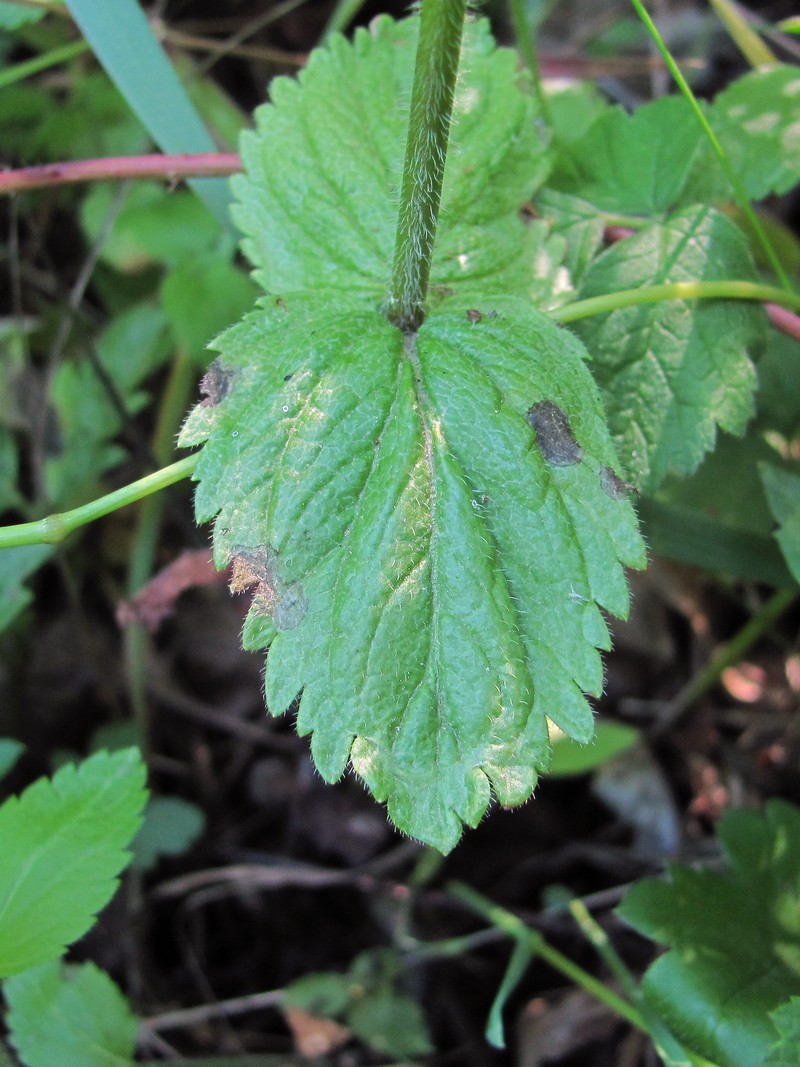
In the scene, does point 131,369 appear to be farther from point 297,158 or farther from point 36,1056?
point 36,1056

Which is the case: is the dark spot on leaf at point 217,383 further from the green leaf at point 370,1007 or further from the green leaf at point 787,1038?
A: the green leaf at point 370,1007

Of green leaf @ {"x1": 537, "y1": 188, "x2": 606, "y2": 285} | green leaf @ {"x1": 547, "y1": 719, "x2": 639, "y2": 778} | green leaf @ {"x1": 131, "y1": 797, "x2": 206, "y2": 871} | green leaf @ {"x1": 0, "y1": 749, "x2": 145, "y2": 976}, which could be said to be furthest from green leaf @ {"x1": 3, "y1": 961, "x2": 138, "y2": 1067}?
green leaf @ {"x1": 537, "y1": 188, "x2": 606, "y2": 285}

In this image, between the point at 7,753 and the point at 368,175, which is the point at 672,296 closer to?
the point at 368,175

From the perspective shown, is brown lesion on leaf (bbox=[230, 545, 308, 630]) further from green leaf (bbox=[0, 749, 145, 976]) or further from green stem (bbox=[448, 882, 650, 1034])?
green stem (bbox=[448, 882, 650, 1034])

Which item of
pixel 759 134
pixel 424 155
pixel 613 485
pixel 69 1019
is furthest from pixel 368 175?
pixel 69 1019

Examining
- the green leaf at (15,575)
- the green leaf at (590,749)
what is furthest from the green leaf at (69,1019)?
the green leaf at (590,749)
